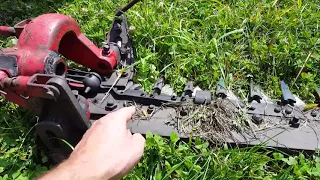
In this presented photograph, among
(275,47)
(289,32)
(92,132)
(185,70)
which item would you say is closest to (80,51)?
(185,70)

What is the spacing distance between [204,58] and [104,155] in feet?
4.60

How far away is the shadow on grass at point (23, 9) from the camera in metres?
3.29

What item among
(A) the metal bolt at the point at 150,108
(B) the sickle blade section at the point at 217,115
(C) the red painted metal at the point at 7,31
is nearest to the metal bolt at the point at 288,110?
(B) the sickle blade section at the point at 217,115

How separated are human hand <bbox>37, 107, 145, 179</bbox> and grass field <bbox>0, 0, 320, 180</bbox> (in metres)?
0.48

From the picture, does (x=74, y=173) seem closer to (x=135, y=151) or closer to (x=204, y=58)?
(x=135, y=151)

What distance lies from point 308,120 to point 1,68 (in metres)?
1.61

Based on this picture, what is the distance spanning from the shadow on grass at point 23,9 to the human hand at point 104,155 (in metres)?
2.16

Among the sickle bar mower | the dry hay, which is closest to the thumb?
the sickle bar mower

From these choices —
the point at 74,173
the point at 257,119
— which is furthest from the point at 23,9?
the point at 74,173

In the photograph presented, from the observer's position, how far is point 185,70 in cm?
251

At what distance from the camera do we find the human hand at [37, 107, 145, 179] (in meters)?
1.30

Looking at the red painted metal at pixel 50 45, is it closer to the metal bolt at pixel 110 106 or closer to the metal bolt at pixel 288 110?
the metal bolt at pixel 110 106

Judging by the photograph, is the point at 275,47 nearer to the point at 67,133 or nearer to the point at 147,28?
the point at 147,28

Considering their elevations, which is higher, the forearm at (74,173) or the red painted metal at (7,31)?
the red painted metal at (7,31)
